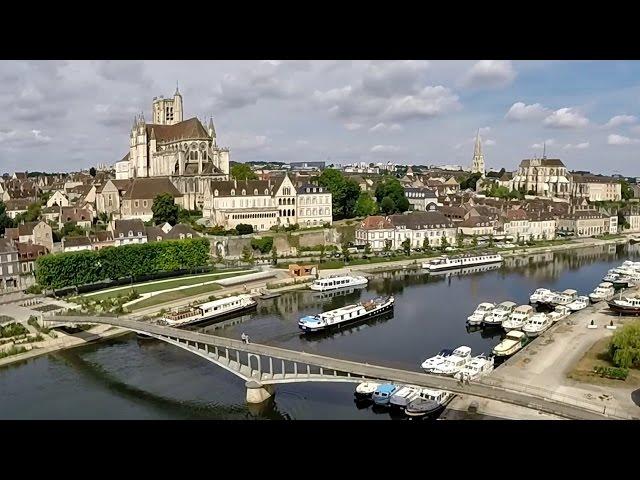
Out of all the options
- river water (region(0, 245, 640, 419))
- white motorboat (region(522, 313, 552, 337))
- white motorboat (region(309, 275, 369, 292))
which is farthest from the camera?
white motorboat (region(309, 275, 369, 292))

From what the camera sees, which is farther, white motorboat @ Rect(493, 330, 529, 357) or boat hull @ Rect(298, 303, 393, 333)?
boat hull @ Rect(298, 303, 393, 333)

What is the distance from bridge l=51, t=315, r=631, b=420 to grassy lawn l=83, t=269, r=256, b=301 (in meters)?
5.28

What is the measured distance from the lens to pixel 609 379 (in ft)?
37.0

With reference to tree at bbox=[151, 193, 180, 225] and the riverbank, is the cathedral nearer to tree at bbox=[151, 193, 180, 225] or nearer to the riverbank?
tree at bbox=[151, 193, 180, 225]

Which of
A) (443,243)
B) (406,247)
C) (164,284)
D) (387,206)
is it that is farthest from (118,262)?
(387,206)

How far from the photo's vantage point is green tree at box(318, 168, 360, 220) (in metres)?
33.3

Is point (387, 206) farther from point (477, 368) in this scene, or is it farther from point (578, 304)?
point (477, 368)

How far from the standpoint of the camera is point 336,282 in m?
22.1

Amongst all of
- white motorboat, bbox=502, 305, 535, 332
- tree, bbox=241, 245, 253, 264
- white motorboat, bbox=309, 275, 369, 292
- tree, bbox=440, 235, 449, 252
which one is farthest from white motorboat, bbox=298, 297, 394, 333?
tree, bbox=440, 235, 449, 252

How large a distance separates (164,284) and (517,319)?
11226mm

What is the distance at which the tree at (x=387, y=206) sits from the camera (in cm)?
3422
